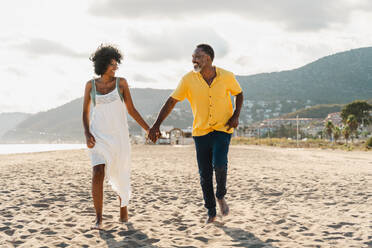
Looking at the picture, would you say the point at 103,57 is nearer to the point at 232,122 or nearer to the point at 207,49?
the point at 207,49

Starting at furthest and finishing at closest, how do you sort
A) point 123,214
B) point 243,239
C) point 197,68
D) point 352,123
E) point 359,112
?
1. point 359,112
2. point 352,123
3. point 123,214
4. point 197,68
5. point 243,239

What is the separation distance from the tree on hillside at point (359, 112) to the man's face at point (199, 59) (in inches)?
2820

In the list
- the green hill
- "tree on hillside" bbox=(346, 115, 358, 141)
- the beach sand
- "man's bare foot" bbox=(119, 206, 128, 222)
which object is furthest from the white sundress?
the green hill

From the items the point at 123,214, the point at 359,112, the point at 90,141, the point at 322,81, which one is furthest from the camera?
the point at 322,81

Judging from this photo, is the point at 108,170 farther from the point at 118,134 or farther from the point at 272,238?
the point at 272,238

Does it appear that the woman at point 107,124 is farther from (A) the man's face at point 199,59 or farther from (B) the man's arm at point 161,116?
(A) the man's face at point 199,59

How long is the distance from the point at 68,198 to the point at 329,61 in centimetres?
19842

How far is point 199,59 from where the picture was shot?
3.92 metres

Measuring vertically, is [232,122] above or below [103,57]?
below

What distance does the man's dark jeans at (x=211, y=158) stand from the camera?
154 inches

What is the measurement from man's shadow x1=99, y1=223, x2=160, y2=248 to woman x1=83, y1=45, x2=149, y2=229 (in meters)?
0.24

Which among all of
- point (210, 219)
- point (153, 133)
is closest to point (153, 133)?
point (153, 133)

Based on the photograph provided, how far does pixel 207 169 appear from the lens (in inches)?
159

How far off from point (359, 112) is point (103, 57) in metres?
73.8
